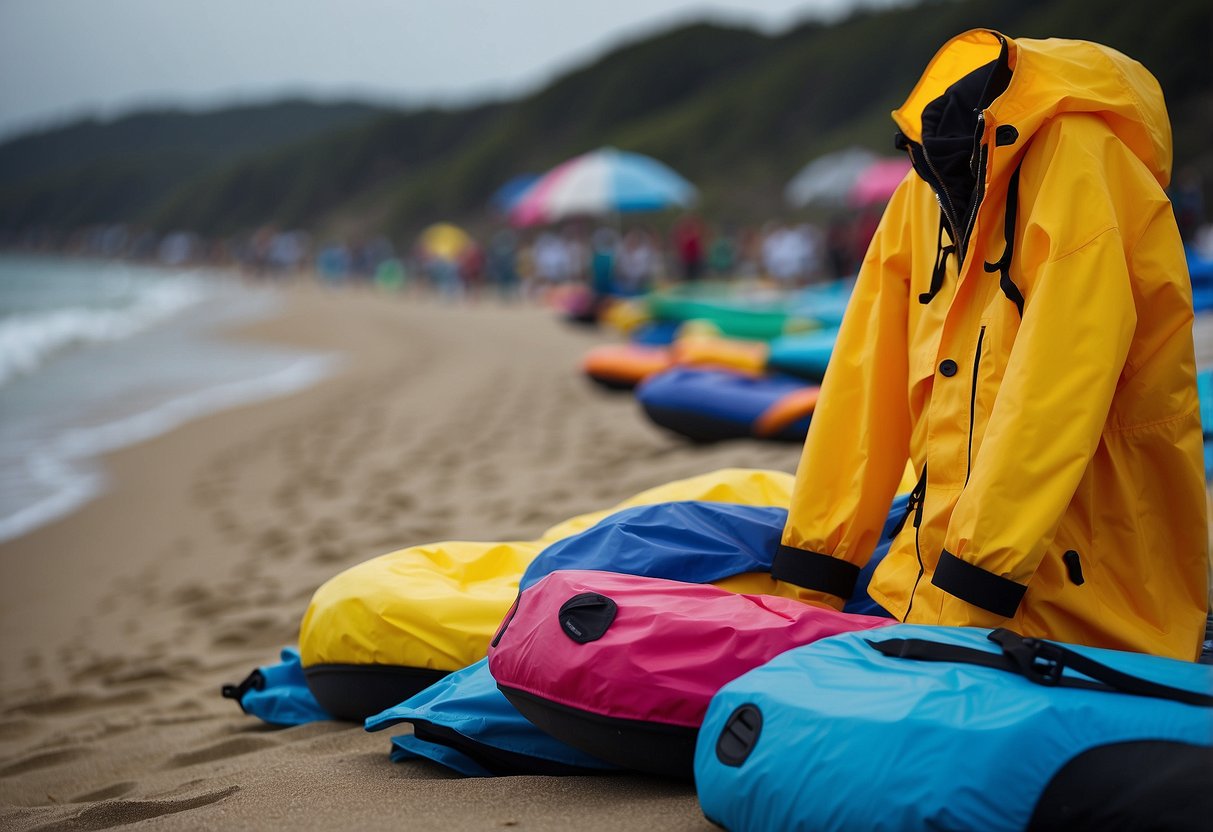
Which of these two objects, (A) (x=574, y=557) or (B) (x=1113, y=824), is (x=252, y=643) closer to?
(A) (x=574, y=557)

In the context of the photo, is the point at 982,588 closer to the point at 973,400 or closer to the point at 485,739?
the point at 973,400

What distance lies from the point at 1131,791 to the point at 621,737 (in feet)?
3.07

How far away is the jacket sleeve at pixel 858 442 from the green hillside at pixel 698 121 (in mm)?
23043

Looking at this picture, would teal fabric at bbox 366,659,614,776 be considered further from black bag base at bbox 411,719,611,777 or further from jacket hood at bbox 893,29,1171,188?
jacket hood at bbox 893,29,1171,188

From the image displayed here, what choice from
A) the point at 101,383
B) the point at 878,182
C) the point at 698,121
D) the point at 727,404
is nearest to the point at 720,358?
the point at 727,404

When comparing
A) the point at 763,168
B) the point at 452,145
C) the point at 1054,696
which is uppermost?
the point at 452,145

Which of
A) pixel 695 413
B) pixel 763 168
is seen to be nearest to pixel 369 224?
pixel 763 168

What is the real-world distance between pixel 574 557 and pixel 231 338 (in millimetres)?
18521

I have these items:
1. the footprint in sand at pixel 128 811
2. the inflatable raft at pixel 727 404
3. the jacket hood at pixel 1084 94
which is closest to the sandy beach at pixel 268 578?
the footprint in sand at pixel 128 811

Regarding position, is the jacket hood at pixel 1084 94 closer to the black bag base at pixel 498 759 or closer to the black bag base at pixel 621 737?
the black bag base at pixel 621 737

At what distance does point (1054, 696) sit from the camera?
6.43ft

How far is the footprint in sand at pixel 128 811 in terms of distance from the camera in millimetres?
2607

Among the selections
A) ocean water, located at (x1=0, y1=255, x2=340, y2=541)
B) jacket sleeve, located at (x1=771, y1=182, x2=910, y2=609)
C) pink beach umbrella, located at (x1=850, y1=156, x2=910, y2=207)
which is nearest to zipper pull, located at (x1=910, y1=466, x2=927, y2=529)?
jacket sleeve, located at (x1=771, y1=182, x2=910, y2=609)

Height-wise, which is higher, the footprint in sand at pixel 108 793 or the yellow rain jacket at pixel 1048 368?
the yellow rain jacket at pixel 1048 368
